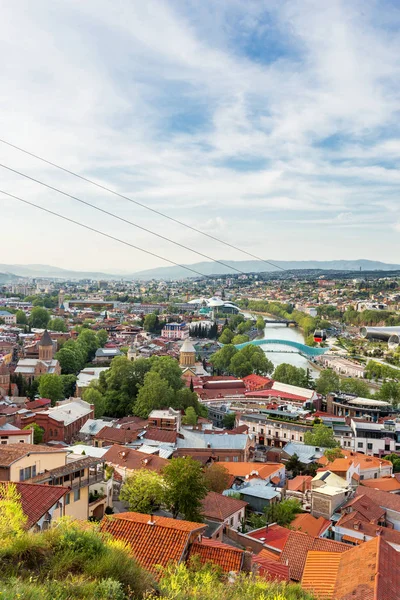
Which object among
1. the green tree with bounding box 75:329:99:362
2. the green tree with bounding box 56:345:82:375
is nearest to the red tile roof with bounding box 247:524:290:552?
the green tree with bounding box 56:345:82:375

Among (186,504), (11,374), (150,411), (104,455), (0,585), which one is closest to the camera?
(0,585)

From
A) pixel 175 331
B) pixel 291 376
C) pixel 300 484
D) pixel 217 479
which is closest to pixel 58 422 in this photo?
pixel 217 479

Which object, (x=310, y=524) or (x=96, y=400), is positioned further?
(x=96, y=400)

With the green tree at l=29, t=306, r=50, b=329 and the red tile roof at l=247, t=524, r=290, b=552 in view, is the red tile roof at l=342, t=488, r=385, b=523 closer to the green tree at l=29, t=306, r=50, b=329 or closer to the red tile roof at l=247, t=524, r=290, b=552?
the red tile roof at l=247, t=524, r=290, b=552

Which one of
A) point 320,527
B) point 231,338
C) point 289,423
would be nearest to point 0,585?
point 320,527

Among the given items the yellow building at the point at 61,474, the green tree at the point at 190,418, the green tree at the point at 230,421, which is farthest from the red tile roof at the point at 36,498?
the green tree at the point at 230,421

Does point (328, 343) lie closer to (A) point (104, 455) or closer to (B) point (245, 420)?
(B) point (245, 420)

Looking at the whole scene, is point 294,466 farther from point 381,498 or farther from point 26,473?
point 26,473
